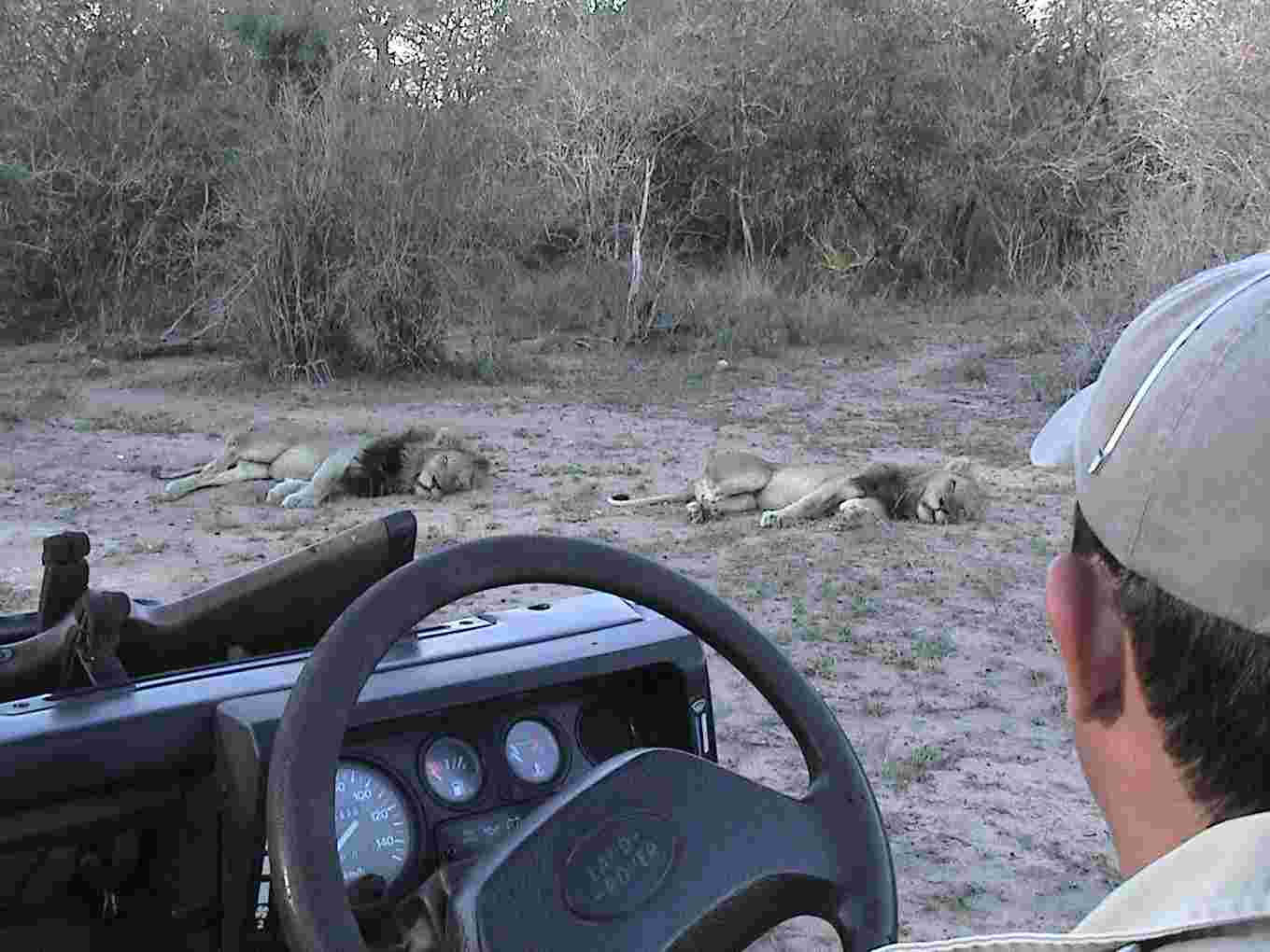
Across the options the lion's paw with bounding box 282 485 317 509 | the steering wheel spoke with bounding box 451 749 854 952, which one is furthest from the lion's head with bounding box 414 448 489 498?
the steering wheel spoke with bounding box 451 749 854 952

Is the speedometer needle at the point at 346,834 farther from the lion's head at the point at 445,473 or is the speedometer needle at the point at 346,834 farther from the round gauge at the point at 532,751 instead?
the lion's head at the point at 445,473

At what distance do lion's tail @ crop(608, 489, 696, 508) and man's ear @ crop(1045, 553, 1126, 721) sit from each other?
7.41 m

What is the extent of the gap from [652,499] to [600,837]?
23.5 ft

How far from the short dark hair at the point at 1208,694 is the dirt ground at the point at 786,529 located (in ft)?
8.48

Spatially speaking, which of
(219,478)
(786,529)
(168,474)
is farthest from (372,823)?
(168,474)

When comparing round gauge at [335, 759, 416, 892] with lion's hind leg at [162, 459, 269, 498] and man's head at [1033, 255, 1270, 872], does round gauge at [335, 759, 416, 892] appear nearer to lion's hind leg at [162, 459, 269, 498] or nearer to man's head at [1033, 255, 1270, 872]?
man's head at [1033, 255, 1270, 872]

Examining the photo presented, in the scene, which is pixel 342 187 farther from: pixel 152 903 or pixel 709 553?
pixel 152 903

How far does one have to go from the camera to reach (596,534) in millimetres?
7672

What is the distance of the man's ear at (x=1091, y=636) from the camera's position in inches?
36.9

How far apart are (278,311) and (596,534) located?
6359 mm

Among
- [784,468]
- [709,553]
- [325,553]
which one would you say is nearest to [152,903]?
[325,553]

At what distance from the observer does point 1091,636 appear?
37.3 inches

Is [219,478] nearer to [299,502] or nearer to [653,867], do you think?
[299,502]

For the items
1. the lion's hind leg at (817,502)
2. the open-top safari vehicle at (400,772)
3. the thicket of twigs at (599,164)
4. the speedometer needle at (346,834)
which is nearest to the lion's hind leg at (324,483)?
the lion's hind leg at (817,502)
